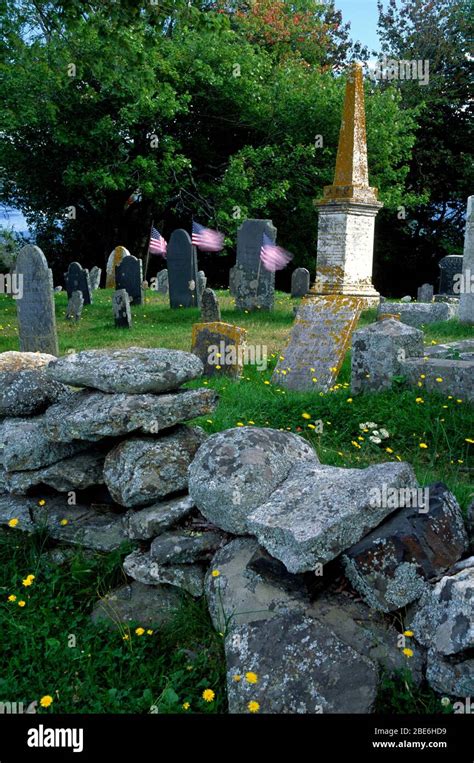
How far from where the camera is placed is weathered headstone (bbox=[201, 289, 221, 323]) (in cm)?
1145

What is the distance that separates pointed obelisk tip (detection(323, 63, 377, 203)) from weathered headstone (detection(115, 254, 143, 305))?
4.81 metres

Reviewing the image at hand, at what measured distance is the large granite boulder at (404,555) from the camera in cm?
320

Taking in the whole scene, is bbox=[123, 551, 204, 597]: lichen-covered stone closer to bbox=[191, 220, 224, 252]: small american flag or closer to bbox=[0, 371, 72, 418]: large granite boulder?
bbox=[0, 371, 72, 418]: large granite boulder

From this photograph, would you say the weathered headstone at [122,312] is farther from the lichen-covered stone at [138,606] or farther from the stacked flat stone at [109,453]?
the lichen-covered stone at [138,606]

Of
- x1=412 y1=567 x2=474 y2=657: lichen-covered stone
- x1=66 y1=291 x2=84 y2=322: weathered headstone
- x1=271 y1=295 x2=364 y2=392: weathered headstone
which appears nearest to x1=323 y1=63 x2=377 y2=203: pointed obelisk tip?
x1=66 y1=291 x2=84 y2=322: weathered headstone

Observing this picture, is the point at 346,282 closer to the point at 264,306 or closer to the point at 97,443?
the point at 264,306

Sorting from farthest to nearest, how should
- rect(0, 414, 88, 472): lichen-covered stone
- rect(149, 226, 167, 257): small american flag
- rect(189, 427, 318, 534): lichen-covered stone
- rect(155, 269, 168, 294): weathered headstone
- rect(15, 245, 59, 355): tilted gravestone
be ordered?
rect(155, 269, 168, 294): weathered headstone, rect(149, 226, 167, 257): small american flag, rect(15, 245, 59, 355): tilted gravestone, rect(0, 414, 88, 472): lichen-covered stone, rect(189, 427, 318, 534): lichen-covered stone

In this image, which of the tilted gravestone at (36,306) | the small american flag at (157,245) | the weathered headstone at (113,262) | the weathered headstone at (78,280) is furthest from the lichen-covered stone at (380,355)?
the weathered headstone at (113,262)

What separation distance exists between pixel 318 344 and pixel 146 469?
4.12m

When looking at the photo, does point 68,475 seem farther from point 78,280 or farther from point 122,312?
point 78,280

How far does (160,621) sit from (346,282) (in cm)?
1134

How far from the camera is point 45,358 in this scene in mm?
5949

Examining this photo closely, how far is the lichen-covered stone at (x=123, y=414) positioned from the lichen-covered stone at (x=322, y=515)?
1080 millimetres
